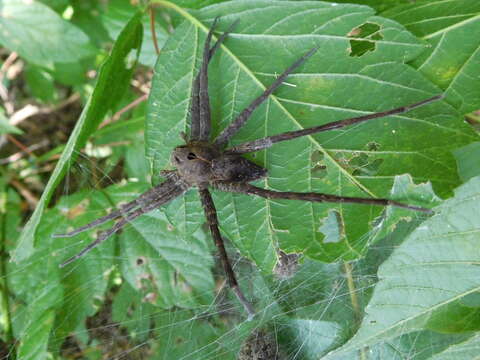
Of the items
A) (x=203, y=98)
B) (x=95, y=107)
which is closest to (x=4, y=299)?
(x=95, y=107)

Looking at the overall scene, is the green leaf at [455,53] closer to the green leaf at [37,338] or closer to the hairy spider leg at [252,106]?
the hairy spider leg at [252,106]

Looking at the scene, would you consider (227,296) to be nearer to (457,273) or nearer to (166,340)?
(166,340)

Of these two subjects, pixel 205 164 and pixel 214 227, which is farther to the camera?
pixel 205 164

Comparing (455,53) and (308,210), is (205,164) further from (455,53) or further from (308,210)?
(455,53)

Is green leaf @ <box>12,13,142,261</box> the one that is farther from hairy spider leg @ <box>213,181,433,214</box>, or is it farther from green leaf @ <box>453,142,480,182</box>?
green leaf @ <box>453,142,480,182</box>

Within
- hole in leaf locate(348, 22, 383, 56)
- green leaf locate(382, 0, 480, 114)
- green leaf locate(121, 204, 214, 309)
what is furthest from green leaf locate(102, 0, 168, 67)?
green leaf locate(382, 0, 480, 114)

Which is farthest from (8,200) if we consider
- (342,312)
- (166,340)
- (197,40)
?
(342,312)
